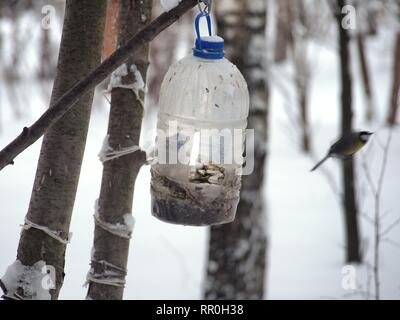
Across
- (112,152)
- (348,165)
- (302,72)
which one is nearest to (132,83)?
(112,152)

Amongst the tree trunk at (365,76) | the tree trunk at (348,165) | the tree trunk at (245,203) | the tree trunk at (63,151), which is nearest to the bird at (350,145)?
the tree trunk at (63,151)

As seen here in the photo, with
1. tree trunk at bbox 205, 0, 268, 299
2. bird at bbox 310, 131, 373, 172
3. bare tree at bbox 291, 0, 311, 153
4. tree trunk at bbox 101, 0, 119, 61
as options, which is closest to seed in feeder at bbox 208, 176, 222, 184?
tree trunk at bbox 101, 0, 119, 61

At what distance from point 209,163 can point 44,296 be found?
64 centimetres

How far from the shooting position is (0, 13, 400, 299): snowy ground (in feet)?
16.5

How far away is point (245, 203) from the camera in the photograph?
15.3 feet

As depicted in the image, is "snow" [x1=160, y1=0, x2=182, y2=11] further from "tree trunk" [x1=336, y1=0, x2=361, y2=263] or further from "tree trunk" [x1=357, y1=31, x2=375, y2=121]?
"tree trunk" [x1=357, y1=31, x2=375, y2=121]

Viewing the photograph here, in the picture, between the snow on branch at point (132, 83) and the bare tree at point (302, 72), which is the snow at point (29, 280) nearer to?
the snow on branch at point (132, 83)

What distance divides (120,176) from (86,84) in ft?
2.30

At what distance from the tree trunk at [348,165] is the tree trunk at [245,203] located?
2.48 feet

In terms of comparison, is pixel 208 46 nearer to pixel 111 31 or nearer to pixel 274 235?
pixel 111 31
